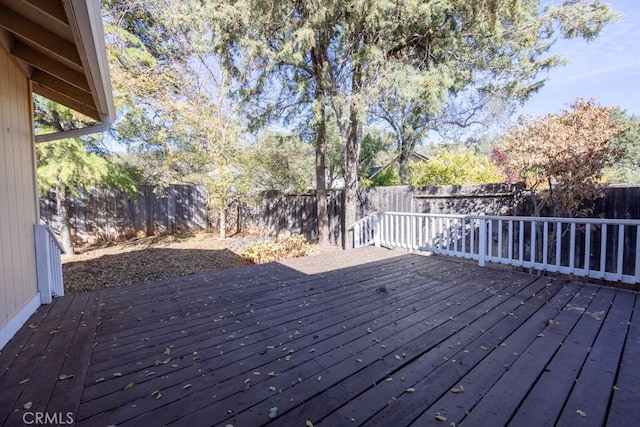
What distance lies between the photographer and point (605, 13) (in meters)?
5.28

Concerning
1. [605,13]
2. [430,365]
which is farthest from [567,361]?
[605,13]

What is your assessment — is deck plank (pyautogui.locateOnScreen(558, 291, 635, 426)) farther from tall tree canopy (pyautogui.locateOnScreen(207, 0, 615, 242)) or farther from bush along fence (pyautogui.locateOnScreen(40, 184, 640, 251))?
tall tree canopy (pyautogui.locateOnScreen(207, 0, 615, 242))

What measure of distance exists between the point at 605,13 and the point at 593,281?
4.54 meters

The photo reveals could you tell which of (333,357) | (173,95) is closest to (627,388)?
(333,357)

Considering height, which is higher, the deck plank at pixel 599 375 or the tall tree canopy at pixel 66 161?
the tall tree canopy at pixel 66 161

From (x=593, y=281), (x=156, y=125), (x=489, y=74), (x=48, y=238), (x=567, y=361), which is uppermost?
(x=489, y=74)

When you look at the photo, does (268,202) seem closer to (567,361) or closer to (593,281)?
(593,281)

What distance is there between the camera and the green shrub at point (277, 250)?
6.51m

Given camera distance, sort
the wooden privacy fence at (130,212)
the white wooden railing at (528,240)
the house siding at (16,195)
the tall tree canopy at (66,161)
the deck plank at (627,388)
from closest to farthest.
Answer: the deck plank at (627,388)
the house siding at (16,195)
the white wooden railing at (528,240)
the tall tree canopy at (66,161)
the wooden privacy fence at (130,212)

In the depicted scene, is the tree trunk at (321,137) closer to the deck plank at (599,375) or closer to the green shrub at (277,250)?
the green shrub at (277,250)

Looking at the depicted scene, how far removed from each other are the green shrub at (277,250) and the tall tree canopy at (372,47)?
1267mm

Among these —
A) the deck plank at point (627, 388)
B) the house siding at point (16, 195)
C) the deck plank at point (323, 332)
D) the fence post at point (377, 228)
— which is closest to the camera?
the deck plank at point (627, 388)

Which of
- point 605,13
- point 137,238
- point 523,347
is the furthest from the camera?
point 137,238

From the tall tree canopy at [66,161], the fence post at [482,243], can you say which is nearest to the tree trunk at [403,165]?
the fence post at [482,243]
